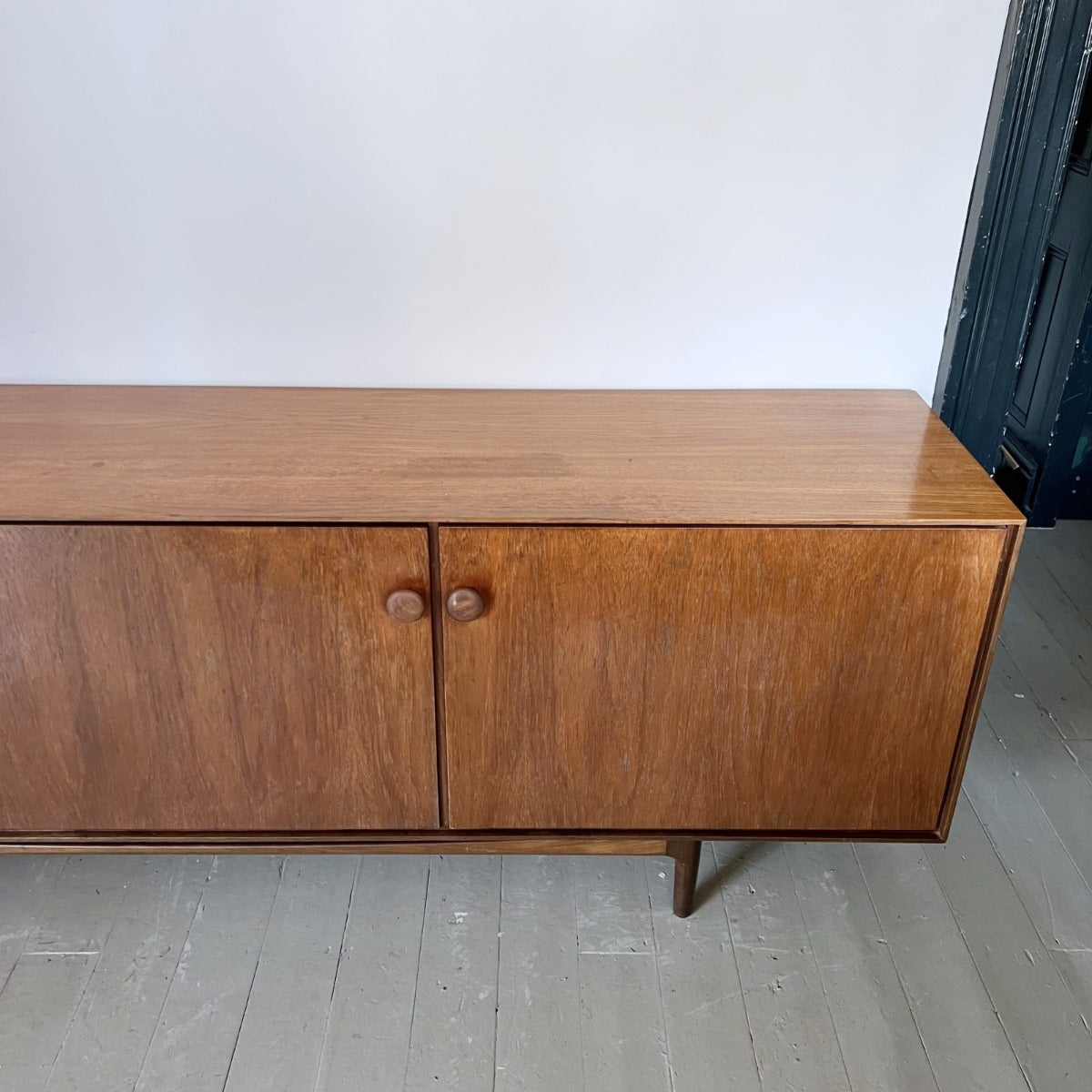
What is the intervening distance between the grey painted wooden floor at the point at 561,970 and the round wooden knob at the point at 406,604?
0.55 m

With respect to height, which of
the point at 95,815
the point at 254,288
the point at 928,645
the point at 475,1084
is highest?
the point at 254,288

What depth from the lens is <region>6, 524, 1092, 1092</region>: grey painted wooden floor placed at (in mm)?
1263

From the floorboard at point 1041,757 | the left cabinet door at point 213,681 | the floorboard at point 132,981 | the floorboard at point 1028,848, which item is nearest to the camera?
the left cabinet door at point 213,681

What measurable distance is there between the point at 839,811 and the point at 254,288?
106 cm

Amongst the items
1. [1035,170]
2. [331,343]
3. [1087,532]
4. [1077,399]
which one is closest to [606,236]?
[331,343]

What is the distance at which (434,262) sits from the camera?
4.67ft

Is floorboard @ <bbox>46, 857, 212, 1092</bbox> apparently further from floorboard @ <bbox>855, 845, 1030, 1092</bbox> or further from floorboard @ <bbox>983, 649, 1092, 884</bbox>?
floorboard @ <bbox>983, 649, 1092, 884</bbox>

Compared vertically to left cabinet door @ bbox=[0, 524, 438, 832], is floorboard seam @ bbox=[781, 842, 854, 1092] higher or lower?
lower

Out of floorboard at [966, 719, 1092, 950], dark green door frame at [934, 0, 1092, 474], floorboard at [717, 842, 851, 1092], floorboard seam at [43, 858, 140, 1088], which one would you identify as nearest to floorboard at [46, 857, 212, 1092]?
floorboard seam at [43, 858, 140, 1088]

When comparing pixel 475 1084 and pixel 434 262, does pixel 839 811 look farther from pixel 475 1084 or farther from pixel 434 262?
pixel 434 262

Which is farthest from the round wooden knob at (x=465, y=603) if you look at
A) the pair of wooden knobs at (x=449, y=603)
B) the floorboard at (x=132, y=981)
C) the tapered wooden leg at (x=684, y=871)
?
the floorboard at (x=132, y=981)

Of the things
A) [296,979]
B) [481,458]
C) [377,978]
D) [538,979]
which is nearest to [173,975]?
[296,979]

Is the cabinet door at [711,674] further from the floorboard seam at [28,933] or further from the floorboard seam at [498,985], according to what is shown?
the floorboard seam at [28,933]

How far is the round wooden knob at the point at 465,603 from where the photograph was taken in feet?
3.70
